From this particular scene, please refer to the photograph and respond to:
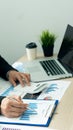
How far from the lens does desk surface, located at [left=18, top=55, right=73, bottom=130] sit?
3.20 ft

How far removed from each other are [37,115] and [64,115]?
0.36 feet

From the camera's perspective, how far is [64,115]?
1.05m

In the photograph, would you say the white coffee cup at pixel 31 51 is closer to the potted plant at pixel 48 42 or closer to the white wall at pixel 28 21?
Answer: the potted plant at pixel 48 42

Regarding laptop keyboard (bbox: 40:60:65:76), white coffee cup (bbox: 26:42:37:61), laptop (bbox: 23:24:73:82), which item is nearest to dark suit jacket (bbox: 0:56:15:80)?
laptop (bbox: 23:24:73:82)

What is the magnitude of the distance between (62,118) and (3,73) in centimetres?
67

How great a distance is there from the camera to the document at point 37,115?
102 centimetres

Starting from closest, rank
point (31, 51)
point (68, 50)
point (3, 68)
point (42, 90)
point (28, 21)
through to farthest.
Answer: point (42, 90) < point (3, 68) < point (68, 50) < point (31, 51) < point (28, 21)

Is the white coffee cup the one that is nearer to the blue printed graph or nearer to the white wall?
the white wall

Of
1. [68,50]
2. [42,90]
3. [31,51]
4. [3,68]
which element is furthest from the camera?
[31,51]

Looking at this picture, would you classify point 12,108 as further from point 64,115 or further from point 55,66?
point 55,66

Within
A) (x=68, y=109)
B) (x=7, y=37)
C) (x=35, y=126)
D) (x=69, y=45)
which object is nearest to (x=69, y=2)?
(x=69, y=45)

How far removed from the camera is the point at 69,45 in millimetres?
1757

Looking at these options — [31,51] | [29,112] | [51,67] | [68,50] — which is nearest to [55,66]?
[51,67]

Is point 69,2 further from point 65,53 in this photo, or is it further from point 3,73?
point 3,73
